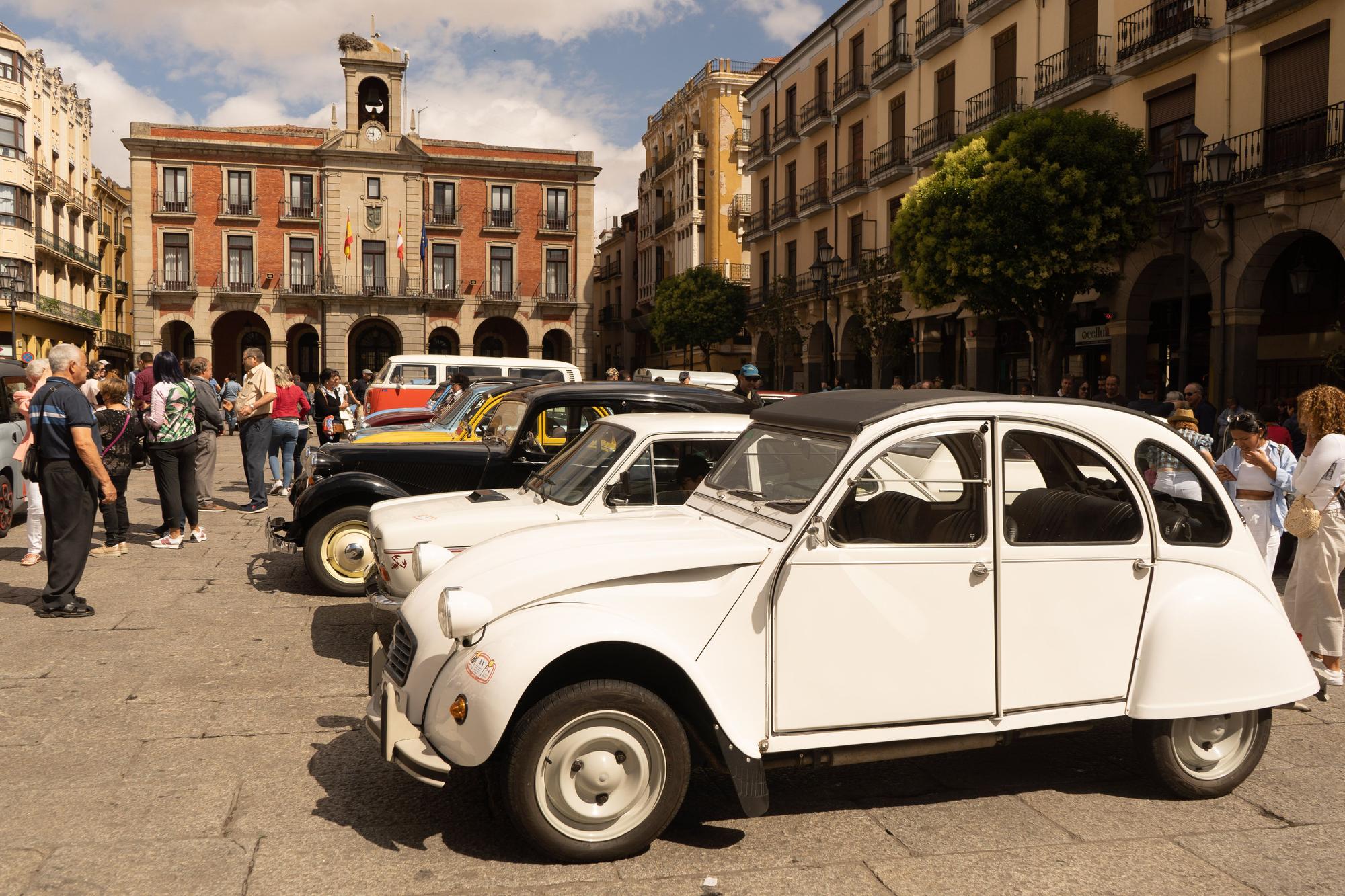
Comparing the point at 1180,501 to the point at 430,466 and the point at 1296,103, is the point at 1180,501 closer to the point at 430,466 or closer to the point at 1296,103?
the point at 430,466

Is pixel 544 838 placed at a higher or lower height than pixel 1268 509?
lower

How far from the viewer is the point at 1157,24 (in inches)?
861

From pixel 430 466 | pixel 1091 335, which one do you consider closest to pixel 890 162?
pixel 1091 335

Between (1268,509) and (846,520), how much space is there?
16.0 ft

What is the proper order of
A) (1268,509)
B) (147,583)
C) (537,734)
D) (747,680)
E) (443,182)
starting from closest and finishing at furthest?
(537,734) < (747,680) < (1268,509) < (147,583) < (443,182)

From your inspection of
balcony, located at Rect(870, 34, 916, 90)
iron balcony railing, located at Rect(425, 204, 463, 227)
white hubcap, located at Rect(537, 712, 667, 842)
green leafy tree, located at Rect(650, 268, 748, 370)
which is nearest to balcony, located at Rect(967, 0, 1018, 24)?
balcony, located at Rect(870, 34, 916, 90)

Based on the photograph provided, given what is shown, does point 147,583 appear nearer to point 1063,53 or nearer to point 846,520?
point 846,520

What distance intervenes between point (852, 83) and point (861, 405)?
3375 cm

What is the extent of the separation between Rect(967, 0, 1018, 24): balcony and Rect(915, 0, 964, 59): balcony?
469mm

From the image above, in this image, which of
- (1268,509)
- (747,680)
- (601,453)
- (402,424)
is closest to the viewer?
(747,680)

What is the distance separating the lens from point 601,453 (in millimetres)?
6605

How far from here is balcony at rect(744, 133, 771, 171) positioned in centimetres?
4278

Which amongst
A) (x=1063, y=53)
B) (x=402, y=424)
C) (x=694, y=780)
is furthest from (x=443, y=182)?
(x=694, y=780)

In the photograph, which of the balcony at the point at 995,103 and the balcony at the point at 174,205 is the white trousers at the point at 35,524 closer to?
the balcony at the point at 995,103
